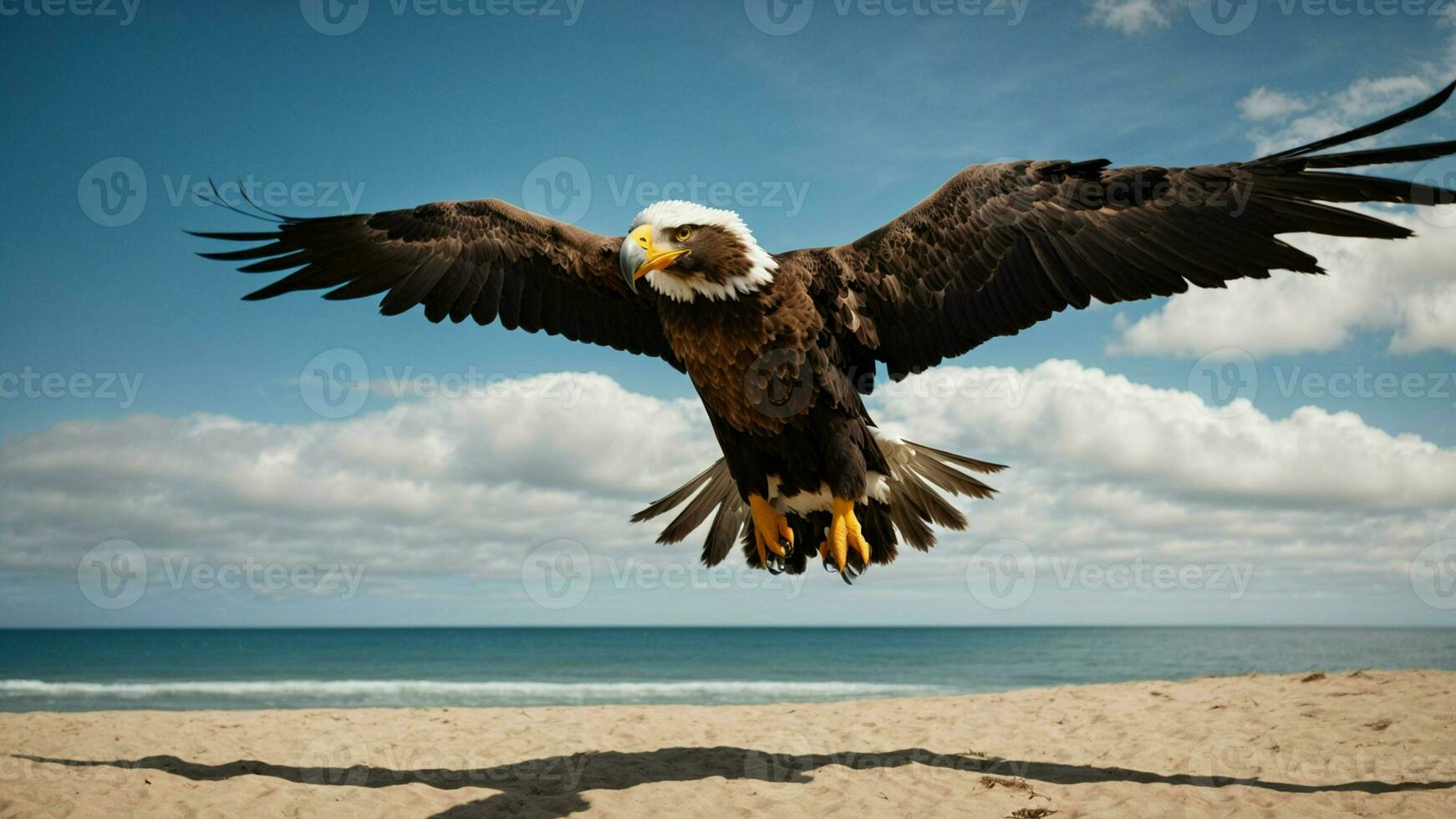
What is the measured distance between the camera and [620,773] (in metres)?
6.45

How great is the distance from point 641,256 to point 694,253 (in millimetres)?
275

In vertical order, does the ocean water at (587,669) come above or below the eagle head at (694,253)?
below

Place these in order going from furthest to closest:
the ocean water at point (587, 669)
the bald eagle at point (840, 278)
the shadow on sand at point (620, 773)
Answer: the ocean water at point (587, 669), the shadow on sand at point (620, 773), the bald eagle at point (840, 278)

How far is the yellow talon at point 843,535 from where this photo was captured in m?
4.78

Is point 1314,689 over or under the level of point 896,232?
under

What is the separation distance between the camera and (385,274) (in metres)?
5.33

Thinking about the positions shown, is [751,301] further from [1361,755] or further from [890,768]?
[1361,755]

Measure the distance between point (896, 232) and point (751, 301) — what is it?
0.96 metres

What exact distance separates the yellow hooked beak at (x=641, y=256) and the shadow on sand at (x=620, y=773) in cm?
344

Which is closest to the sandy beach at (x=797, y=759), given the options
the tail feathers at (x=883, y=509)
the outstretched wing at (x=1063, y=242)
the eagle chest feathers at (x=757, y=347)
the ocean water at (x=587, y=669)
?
the tail feathers at (x=883, y=509)

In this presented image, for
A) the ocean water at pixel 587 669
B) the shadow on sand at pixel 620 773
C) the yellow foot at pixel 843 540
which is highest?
the yellow foot at pixel 843 540

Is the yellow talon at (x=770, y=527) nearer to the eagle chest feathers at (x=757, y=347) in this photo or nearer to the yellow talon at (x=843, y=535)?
the yellow talon at (x=843, y=535)

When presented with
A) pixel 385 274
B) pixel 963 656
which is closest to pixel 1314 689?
Result: pixel 385 274

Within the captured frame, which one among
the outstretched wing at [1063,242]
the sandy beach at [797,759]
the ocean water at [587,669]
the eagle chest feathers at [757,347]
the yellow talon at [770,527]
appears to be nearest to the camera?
the outstretched wing at [1063,242]
